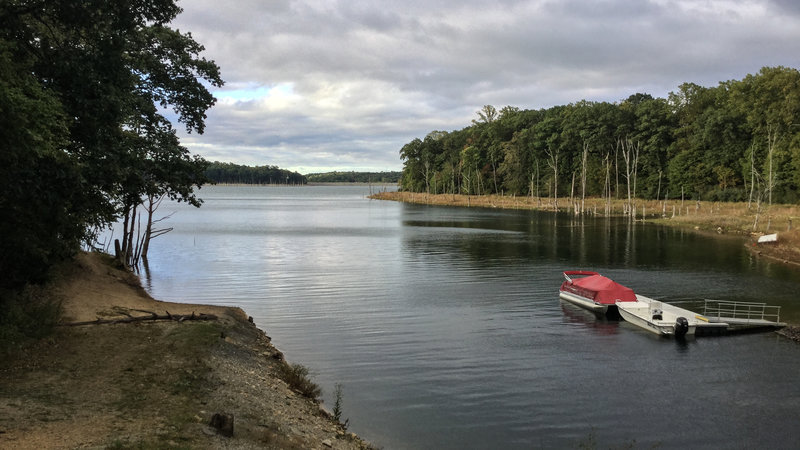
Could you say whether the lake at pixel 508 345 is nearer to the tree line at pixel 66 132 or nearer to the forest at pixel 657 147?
the tree line at pixel 66 132

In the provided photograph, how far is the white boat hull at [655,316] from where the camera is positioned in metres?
28.4

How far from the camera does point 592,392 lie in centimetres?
2038

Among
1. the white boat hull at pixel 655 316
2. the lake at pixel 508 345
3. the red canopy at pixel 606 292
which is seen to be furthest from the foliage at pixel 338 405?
the red canopy at pixel 606 292

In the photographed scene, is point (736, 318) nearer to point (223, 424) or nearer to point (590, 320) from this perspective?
point (590, 320)

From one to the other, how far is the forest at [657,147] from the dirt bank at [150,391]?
254ft

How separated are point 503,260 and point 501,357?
98.1ft

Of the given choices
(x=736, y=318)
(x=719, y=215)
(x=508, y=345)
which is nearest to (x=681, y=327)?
(x=736, y=318)

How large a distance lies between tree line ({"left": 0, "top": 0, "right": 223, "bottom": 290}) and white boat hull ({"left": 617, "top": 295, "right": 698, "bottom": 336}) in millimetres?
23069

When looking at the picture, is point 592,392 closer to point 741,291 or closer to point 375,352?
point 375,352

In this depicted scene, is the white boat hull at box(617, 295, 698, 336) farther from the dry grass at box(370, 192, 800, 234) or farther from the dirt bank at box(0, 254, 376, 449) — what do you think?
the dry grass at box(370, 192, 800, 234)

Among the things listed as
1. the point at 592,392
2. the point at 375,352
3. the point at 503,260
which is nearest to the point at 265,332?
the point at 375,352

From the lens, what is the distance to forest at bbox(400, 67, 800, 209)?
9050cm

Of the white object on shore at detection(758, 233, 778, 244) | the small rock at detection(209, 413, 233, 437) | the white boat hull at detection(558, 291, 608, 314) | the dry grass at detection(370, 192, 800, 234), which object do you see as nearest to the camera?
the small rock at detection(209, 413, 233, 437)

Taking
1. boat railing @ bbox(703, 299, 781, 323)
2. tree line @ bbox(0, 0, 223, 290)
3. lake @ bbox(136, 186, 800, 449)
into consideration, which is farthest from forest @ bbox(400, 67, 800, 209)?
tree line @ bbox(0, 0, 223, 290)
